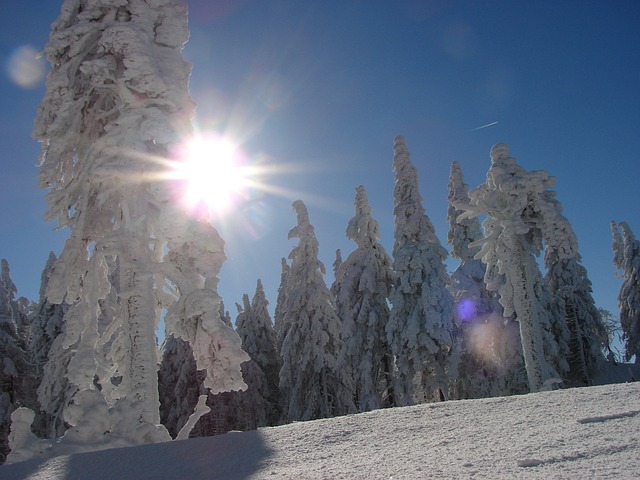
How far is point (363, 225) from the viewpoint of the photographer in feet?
87.1

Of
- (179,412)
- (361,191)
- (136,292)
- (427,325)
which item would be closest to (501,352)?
(427,325)

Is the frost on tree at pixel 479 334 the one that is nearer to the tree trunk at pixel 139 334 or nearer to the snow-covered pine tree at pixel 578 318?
the snow-covered pine tree at pixel 578 318

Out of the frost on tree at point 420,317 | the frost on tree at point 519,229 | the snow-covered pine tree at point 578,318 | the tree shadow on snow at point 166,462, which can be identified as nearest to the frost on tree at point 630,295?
the snow-covered pine tree at point 578,318

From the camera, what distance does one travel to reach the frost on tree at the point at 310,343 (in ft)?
81.6

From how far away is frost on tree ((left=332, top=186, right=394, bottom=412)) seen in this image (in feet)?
81.8

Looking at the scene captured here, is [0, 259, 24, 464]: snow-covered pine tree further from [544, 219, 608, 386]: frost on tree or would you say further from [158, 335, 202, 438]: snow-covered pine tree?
[544, 219, 608, 386]: frost on tree

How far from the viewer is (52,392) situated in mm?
19406

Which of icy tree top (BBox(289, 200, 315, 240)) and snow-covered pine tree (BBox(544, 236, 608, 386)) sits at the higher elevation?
icy tree top (BBox(289, 200, 315, 240))

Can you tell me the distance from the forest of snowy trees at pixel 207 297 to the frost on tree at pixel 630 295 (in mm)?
127

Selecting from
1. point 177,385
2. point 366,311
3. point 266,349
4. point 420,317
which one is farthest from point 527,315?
point 266,349

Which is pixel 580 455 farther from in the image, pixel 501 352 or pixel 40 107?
pixel 501 352

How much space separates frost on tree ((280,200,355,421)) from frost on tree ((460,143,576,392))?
1199 centimetres

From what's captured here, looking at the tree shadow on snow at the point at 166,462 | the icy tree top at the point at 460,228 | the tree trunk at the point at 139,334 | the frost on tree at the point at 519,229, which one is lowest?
the tree shadow on snow at the point at 166,462

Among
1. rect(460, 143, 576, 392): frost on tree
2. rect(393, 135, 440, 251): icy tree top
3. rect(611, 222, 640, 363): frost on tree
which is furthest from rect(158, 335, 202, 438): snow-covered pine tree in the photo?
rect(611, 222, 640, 363): frost on tree
